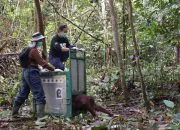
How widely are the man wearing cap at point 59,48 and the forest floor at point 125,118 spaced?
1.25 m

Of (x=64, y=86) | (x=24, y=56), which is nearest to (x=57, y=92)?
(x=64, y=86)

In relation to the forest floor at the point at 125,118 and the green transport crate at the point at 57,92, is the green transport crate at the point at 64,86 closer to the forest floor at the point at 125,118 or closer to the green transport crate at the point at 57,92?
the green transport crate at the point at 57,92

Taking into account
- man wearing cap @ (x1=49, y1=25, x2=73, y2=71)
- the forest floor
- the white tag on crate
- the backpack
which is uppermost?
man wearing cap @ (x1=49, y1=25, x2=73, y2=71)

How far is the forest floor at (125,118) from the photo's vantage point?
4680 millimetres

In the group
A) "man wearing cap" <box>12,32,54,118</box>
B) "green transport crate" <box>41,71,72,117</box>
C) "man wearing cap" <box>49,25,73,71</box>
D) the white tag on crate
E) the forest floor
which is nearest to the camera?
the forest floor

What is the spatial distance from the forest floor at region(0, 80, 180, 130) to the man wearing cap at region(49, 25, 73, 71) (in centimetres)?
125

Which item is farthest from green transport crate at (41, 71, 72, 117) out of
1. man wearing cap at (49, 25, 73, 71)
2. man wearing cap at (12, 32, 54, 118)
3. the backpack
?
man wearing cap at (49, 25, 73, 71)

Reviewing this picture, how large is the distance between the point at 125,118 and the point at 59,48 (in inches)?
101

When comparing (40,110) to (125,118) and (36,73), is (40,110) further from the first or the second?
(125,118)

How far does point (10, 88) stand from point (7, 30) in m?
2.86

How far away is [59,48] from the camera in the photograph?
330 inches

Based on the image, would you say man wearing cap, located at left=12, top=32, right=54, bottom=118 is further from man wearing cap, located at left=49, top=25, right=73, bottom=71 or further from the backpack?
man wearing cap, located at left=49, top=25, right=73, bottom=71

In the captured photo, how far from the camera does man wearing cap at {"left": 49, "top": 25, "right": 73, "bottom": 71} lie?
8352 millimetres

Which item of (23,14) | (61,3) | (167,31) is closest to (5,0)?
(23,14)
